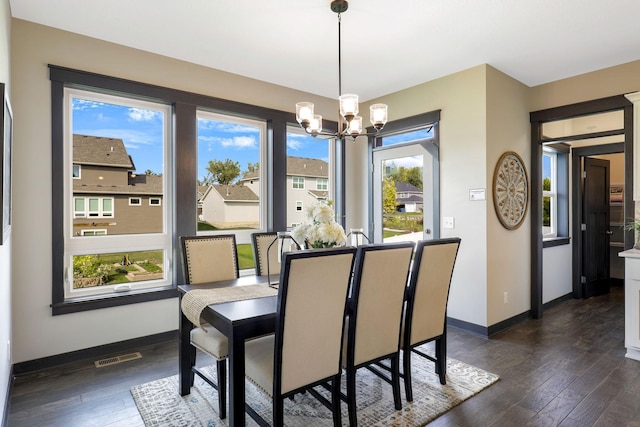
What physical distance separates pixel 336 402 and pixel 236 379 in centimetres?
59

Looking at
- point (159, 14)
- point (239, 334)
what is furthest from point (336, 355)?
point (159, 14)

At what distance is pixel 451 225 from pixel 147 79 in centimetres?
341

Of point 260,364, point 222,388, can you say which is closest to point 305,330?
point 260,364

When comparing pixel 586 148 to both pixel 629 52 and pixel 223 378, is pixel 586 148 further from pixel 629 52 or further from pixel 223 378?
pixel 223 378

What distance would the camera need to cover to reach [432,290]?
2.47 metres

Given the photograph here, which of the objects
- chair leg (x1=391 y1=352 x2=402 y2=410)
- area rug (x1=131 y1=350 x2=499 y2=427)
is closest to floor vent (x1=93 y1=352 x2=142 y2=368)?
area rug (x1=131 y1=350 x2=499 y2=427)

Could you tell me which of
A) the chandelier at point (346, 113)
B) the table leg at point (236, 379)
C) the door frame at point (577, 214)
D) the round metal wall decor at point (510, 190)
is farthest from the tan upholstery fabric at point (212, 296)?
the door frame at point (577, 214)

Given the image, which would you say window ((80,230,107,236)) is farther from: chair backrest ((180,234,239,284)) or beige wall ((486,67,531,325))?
beige wall ((486,67,531,325))

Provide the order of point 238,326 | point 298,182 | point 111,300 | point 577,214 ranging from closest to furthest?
point 238,326
point 111,300
point 298,182
point 577,214

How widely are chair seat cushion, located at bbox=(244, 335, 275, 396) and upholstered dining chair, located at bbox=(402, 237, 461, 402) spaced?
0.96m

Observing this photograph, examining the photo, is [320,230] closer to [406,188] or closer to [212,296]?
[212,296]

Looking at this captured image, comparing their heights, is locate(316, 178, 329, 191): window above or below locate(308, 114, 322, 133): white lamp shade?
below

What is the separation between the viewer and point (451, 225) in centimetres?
395

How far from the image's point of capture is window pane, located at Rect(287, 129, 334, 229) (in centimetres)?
448
